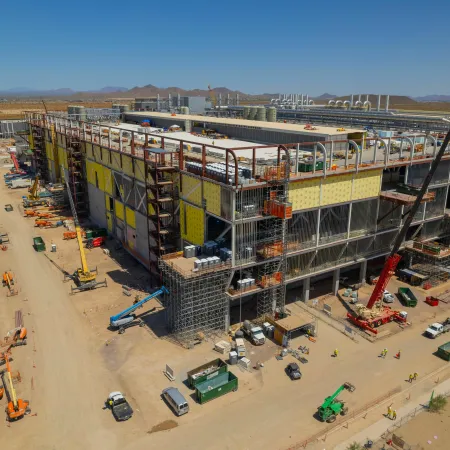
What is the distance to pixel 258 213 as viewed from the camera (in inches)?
1421

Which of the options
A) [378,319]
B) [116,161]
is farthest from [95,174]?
[378,319]

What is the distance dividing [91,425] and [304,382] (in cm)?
1464

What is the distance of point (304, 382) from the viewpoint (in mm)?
31141

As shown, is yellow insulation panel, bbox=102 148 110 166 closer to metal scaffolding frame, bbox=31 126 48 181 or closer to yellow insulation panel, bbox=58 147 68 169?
yellow insulation panel, bbox=58 147 68 169

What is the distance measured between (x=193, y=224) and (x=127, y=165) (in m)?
15.0

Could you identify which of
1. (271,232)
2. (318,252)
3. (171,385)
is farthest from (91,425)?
(318,252)

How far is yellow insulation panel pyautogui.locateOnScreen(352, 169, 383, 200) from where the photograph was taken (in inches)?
1631

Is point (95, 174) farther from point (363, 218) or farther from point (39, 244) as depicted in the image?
point (363, 218)

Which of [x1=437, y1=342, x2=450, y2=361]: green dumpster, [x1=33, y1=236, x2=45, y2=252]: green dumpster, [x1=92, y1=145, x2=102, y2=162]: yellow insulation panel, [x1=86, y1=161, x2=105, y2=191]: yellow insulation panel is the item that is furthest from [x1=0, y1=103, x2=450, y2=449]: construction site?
[x1=92, y1=145, x2=102, y2=162]: yellow insulation panel

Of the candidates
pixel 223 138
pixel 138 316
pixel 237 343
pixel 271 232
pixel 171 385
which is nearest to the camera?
pixel 171 385

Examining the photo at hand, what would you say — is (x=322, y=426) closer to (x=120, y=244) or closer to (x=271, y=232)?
(x=271, y=232)

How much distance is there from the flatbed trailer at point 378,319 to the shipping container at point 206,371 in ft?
46.1

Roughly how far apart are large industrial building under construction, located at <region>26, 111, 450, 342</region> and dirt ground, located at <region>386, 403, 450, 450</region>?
14461 mm

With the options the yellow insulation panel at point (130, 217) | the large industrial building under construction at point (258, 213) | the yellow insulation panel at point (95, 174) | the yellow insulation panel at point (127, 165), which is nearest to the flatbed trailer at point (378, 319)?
the large industrial building under construction at point (258, 213)
